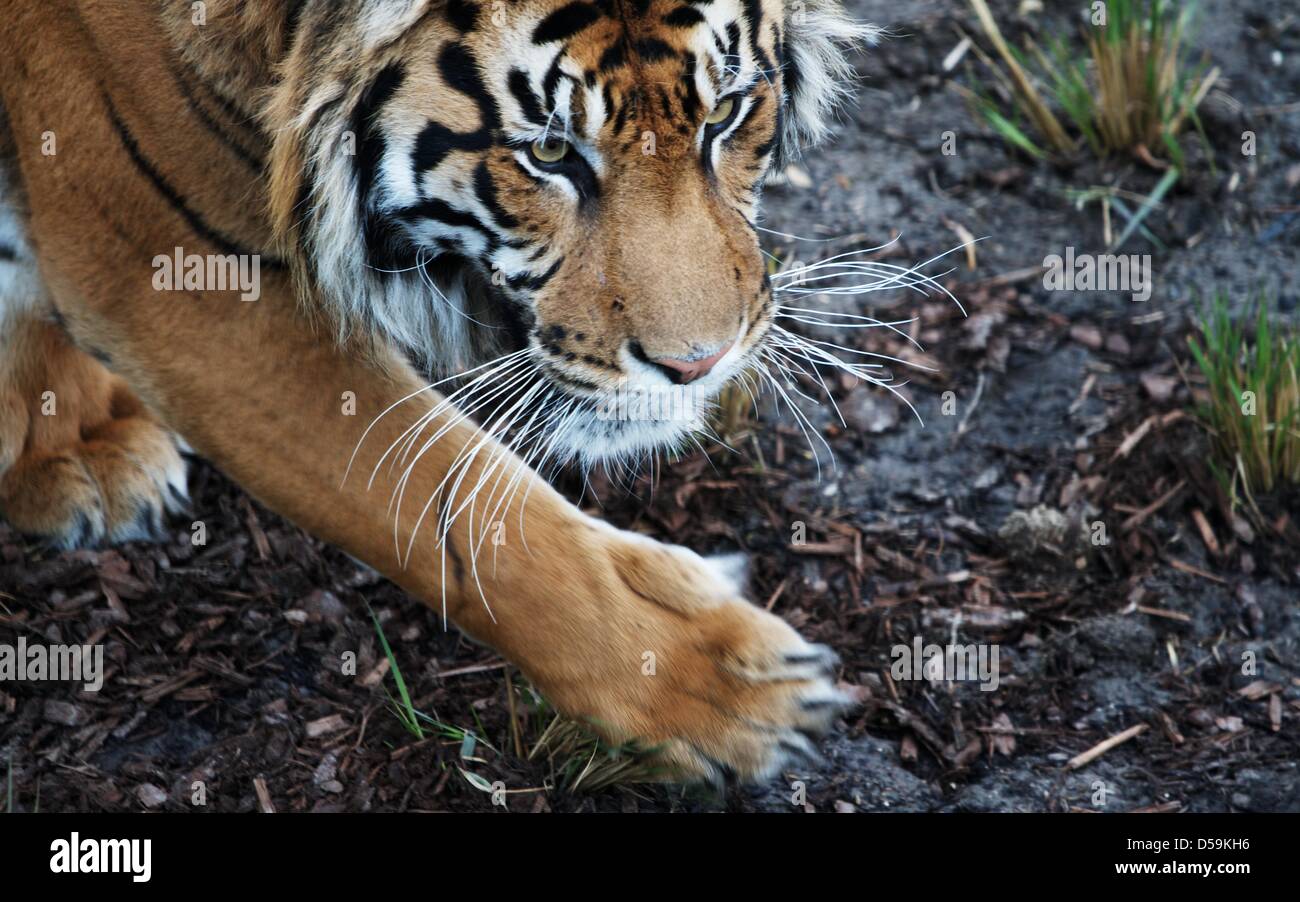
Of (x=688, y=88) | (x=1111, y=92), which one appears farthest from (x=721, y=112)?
(x=1111, y=92)

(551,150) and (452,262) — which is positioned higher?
(551,150)

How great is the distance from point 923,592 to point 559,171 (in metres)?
0.98

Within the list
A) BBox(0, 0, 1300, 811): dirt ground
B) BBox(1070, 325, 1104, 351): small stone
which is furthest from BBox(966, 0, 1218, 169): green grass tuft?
BBox(1070, 325, 1104, 351): small stone

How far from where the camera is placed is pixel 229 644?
2.05 m

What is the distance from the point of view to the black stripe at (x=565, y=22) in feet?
5.04

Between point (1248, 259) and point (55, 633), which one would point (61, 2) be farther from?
point (1248, 259)

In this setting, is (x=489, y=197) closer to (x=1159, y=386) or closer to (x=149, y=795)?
(x=149, y=795)

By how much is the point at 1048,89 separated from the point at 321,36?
6.15 feet

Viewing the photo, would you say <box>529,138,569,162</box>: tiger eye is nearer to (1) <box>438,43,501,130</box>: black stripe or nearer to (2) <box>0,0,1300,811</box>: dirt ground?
(1) <box>438,43,501,130</box>: black stripe

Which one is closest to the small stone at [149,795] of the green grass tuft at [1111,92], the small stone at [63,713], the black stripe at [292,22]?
the small stone at [63,713]

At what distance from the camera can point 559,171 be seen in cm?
160

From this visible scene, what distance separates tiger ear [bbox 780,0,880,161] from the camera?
6.22ft

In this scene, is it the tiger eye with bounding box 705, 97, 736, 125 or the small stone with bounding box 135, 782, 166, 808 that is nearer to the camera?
the tiger eye with bounding box 705, 97, 736, 125

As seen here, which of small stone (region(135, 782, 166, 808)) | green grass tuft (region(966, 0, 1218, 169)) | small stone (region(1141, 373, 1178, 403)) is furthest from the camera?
green grass tuft (region(966, 0, 1218, 169))
